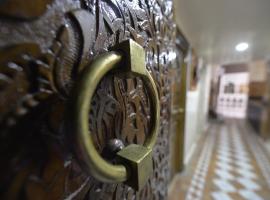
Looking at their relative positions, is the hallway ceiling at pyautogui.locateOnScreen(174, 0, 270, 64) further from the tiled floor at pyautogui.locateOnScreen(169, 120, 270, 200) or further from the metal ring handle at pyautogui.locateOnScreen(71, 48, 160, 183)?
the tiled floor at pyautogui.locateOnScreen(169, 120, 270, 200)

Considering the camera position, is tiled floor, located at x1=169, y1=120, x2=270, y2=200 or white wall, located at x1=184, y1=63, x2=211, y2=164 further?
white wall, located at x1=184, y1=63, x2=211, y2=164

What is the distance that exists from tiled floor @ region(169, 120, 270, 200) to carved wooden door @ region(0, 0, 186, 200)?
1.72 meters

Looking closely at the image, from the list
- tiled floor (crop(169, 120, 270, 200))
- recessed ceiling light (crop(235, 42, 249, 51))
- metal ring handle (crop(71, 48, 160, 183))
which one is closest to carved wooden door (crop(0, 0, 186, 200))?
metal ring handle (crop(71, 48, 160, 183))

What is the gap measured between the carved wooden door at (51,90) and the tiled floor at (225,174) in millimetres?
1725

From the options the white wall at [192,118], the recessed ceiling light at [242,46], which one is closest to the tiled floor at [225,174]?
the white wall at [192,118]

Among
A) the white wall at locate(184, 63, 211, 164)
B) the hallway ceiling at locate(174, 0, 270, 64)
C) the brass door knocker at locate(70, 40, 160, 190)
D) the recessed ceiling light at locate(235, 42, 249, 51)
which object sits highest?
the hallway ceiling at locate(174, 0, 270, 64)

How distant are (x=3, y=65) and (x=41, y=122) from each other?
2.4 inches

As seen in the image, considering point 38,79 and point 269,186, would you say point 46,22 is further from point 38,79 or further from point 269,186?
point 269,186

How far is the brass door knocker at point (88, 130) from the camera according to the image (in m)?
0.16

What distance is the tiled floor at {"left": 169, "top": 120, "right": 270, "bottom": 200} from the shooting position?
5.46 feet

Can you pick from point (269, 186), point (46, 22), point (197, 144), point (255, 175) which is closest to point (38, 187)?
point (46, 22)

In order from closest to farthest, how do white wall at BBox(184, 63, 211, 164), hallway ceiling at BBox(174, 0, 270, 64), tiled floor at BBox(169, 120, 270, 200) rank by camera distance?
hallway ceiling at BBox(174, 0, 270, 64) < tiled floor at BBox(169, 120, 270, 200) < white wall at BBox(184, 63, 211, 164)

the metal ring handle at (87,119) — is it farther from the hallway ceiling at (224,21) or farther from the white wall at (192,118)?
the white wall at (192,118)

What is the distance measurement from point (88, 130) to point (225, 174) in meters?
2.37
